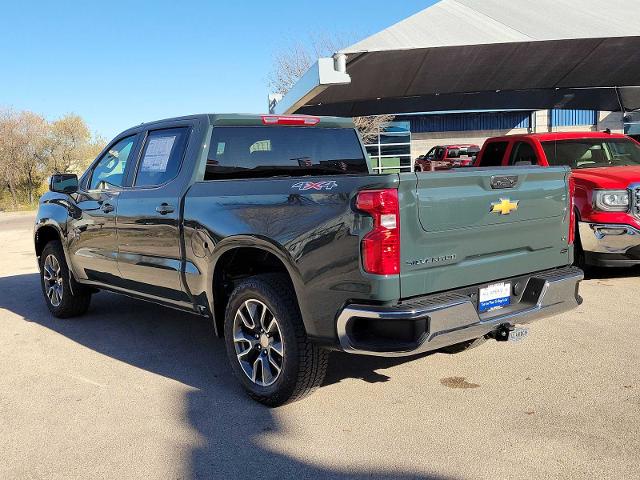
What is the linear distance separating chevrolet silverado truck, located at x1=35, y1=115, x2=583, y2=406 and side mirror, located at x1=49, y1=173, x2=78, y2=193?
844 mm

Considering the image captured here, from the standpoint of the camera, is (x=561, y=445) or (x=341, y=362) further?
(x=341, y=362)

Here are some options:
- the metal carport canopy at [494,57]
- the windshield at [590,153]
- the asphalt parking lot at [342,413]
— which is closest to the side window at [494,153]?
the windshield at [590,153]

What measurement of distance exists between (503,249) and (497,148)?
5.70 m

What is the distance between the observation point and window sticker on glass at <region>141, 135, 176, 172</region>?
4.96 metres

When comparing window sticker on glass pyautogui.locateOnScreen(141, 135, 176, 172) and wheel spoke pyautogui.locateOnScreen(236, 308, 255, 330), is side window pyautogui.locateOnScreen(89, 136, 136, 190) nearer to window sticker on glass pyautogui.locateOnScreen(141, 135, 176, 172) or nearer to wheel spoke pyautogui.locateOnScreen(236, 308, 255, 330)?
window sticker on glass pyautogui.locateOnScreen(141, 135, 176, 172)

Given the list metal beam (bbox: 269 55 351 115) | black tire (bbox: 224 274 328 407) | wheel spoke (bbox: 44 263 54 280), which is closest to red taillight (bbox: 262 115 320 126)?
black tire (bbox: 224 274 328 407)

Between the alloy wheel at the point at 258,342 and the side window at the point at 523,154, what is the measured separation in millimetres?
5508

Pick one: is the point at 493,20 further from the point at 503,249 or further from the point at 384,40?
the point at 503,249

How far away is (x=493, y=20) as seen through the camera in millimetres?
11727

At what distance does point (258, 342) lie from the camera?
409 cm

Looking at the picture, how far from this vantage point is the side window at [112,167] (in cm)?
553

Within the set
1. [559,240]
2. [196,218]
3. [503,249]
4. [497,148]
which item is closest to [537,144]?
[497,148]

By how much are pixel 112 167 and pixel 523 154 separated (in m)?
5.57

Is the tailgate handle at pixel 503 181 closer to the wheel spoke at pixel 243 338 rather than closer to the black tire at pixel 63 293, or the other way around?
the wheel spoke at pixel 243 338
